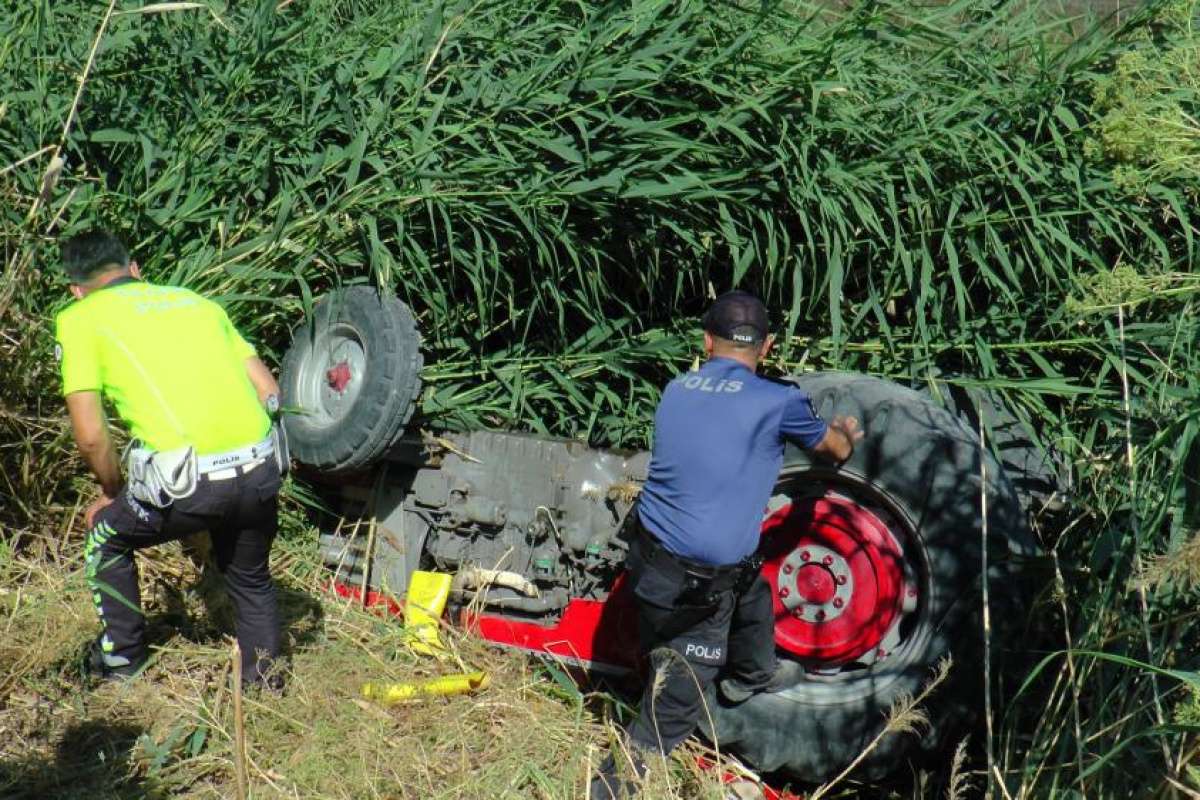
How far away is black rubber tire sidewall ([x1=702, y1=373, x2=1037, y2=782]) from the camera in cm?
427

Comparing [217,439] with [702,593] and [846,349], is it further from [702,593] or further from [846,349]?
[846,349]

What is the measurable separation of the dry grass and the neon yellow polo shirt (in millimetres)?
823

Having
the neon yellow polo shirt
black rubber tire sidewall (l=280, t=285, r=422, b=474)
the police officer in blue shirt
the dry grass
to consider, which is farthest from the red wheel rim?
the neon yellow polo shirt

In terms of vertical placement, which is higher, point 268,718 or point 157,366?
point 157,366

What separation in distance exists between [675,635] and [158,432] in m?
1.66

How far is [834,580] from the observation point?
448 cm

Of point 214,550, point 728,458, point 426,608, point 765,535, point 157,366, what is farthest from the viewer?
point 426,608

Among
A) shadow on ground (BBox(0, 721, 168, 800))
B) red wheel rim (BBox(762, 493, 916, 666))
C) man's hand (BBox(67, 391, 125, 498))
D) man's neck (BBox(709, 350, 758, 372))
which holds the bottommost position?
shadow on ground (BBox(0, 721, 168, 800))

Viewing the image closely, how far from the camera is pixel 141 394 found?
4.23 meters

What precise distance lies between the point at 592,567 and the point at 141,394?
1599 millimetres

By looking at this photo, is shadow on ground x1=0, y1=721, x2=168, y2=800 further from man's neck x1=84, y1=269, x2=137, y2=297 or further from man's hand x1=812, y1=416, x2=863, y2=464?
man's hand x1=812, y1=416, x2=863, y2=464

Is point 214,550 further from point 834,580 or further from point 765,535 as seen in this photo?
point 834,580

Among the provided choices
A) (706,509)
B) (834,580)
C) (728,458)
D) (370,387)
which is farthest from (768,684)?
(370,387)

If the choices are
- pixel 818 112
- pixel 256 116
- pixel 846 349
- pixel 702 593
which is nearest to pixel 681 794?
pixel 702 593
